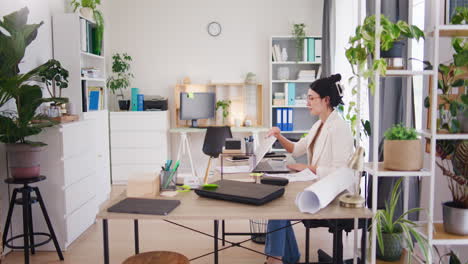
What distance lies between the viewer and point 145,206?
1.94m

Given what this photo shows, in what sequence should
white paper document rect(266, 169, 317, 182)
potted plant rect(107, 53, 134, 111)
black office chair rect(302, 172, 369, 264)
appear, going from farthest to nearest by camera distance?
potted plant rect(107, 53, 134, 111) → white paper document rect(266, 169, 317, 182) → black office chair rect(302, 172, 369, 264)

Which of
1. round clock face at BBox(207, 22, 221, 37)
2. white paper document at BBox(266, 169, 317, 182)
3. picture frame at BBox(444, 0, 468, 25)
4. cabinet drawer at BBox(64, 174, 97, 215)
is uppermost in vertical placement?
round clock face at BBox(207, 22, 221, 37)

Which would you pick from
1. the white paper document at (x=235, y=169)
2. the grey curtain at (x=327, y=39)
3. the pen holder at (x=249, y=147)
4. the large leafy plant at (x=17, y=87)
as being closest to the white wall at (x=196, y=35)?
Result: the grey curtain at (x=327, y=39)

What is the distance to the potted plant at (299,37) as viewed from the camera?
19.8ft

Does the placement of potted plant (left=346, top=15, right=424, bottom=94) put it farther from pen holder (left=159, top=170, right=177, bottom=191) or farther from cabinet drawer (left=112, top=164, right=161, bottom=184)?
cabinet drawer (left=112, top=164, right=161, bottom=184)

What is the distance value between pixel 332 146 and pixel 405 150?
73cm

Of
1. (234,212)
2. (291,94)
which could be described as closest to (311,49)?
(291,94)

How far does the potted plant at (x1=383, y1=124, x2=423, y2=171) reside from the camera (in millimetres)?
2121

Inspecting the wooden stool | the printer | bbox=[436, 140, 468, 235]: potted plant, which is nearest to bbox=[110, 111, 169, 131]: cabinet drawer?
the printer

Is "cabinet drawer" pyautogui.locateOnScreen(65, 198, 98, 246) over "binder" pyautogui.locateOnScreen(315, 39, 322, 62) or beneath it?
beneath

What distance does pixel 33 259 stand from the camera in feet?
11.2

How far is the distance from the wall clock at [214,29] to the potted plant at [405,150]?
15.0 feet

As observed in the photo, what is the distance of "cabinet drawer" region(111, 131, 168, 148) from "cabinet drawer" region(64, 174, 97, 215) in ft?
5.42

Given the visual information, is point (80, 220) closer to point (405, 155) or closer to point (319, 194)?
point (319, 194)
